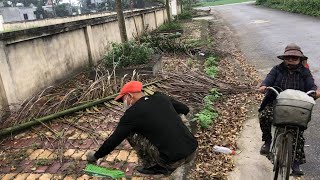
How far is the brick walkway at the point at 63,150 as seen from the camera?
4539 millimetres

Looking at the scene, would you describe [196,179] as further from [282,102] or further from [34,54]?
[34,54]

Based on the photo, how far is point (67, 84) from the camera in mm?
8453

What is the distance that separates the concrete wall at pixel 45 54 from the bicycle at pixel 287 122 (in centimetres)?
481

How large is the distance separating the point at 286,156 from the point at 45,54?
19.4 feet

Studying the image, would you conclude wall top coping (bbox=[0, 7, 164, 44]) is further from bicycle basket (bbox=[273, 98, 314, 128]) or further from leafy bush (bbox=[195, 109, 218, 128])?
bicycle basket (bbox=[273, 98, 314, 128])

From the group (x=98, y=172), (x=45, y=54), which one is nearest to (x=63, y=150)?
(x=98, y=172)

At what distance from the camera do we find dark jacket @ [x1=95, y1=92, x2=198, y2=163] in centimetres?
329

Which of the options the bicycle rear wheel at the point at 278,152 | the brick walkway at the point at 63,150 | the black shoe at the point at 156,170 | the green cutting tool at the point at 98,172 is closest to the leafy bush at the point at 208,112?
the brick walkway at the point at 63,150

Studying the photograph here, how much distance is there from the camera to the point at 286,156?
380 cm

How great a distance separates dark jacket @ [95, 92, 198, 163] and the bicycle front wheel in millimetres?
1075

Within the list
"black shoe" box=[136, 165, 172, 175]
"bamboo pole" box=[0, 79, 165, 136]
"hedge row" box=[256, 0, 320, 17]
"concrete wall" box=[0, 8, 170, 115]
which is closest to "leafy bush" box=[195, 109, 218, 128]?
"bamboo pole" box=[0, 79, 165, 136]

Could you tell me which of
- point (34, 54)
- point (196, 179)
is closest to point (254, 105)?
point (196, 179)

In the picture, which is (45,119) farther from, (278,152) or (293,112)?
(293,112)

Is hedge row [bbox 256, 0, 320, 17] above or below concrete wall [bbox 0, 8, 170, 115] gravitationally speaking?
below
